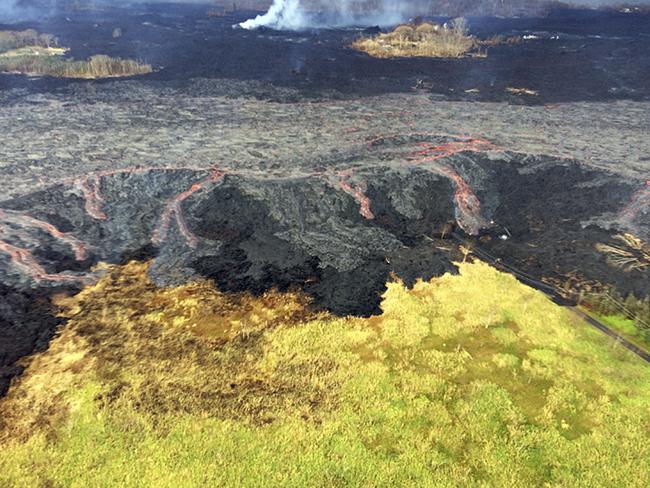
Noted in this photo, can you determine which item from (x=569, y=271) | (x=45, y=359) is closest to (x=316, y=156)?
(x=569, y=271)

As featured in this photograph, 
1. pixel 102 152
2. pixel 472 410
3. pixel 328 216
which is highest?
pixel 102 152

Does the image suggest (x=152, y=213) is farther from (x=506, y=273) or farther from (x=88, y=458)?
(x=506, y=273)

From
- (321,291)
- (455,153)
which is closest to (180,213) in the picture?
(321,291)

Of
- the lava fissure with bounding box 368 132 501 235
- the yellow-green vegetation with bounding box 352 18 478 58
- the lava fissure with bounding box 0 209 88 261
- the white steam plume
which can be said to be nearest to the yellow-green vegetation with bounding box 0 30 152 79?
the lava fissure with bounding box 0 209 88 261

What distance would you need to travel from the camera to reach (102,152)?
2562cm

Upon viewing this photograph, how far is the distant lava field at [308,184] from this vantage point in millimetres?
18109

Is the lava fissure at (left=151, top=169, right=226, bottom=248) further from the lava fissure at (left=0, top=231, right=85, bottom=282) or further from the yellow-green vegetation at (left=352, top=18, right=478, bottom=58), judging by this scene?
the yellow-green vegetation at (left=352, top=18, right=478, bottom=58)

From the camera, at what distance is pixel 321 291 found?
1716 centimetres

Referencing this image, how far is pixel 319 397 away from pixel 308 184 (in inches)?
483

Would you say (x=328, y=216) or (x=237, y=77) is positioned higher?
(x=237, y=77)

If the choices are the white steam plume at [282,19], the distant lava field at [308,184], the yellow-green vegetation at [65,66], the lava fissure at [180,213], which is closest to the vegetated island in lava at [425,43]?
the distant lava field at [308,184]

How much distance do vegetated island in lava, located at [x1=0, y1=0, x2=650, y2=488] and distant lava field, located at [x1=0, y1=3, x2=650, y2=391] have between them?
0.14 m

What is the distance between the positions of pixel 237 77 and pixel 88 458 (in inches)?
1422

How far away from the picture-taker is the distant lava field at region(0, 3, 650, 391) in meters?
18.1
